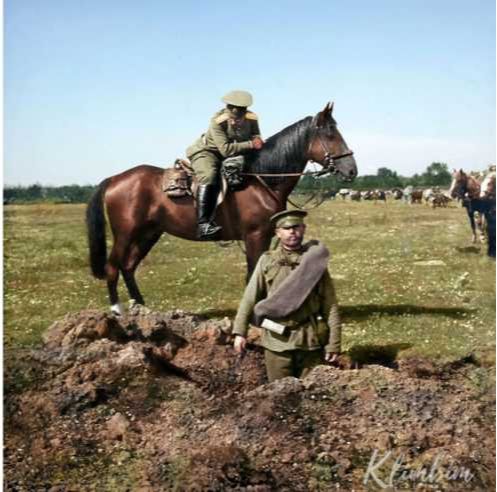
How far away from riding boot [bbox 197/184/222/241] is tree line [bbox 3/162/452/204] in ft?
2.55

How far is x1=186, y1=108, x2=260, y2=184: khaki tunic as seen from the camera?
20.3ft

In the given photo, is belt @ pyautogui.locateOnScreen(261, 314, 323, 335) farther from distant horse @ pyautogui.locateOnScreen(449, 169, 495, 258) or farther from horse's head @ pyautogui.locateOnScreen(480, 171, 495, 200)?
horse's head @ pyautogui.locateOnScreen(480, 171, 495, 200)

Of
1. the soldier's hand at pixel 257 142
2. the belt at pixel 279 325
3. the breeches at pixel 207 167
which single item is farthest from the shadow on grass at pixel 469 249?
the breeches at pixel 207 167

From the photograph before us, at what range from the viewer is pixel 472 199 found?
6.77m

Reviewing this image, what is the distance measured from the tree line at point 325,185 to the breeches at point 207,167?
747 millimetres

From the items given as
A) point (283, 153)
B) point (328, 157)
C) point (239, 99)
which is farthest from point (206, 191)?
point (328, 157)

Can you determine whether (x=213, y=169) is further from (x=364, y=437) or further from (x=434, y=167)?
(x=364, y=437)

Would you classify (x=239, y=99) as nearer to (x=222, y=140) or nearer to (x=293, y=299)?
(x=222, y=140)

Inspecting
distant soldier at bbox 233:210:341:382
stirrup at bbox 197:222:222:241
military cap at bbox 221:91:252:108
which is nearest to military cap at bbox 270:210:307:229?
distant soldier at bbox 233:210:341:382

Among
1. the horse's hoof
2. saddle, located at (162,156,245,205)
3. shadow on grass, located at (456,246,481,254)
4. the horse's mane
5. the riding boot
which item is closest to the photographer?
the horse's mane

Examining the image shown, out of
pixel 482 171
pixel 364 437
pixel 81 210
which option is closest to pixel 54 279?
pixel 81 210

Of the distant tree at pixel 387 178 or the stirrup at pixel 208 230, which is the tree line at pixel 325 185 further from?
the stirrup at pixel 208 230

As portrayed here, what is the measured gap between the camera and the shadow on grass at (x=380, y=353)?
650cm

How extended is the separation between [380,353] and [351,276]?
2.50 ft
